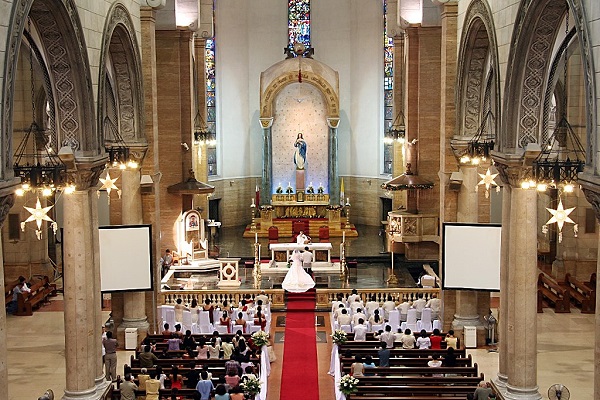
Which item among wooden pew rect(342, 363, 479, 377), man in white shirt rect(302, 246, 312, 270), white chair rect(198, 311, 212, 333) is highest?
man in white shirt rect(302, 246, 312, 270)

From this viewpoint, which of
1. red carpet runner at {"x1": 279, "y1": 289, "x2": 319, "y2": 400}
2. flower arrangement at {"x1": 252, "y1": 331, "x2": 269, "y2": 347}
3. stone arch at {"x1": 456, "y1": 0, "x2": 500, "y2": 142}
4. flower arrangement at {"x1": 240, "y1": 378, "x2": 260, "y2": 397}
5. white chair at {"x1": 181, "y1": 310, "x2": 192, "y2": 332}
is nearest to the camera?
flower arrangement at {"x1": 240, "y1": 378, "x2": 260, "y2": 397}

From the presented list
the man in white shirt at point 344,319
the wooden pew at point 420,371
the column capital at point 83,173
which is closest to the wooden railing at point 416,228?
the man in white shirt at point 344,319

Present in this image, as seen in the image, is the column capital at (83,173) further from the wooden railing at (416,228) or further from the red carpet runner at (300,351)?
the wooden railing at (416,228)

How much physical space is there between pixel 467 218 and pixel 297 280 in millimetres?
8087

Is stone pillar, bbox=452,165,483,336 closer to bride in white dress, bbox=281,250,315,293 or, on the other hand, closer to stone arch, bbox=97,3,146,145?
bride in white dress, bbox=281,250,315,293

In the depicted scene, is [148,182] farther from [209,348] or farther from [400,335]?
[400,335]

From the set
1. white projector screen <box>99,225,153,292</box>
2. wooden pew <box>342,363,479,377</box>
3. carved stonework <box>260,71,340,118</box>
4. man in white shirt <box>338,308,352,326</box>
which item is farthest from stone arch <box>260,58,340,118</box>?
wooden pew <box>342,363,479,377</box>

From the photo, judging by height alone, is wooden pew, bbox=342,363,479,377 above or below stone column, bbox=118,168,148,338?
below

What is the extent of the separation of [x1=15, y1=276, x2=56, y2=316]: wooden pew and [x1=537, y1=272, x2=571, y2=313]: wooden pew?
17.6 m

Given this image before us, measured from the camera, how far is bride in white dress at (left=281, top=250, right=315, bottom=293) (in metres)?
34.1

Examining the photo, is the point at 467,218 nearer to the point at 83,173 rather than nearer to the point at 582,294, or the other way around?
the point at 582,294

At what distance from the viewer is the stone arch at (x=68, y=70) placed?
66.2ft

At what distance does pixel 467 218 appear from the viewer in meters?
28.4

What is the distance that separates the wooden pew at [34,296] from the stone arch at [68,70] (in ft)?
41.2
